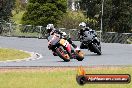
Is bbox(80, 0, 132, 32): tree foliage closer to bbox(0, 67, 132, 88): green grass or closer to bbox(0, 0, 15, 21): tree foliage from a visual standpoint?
bbox(0, 0, 15, 21): tree foliage

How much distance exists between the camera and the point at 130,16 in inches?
2363

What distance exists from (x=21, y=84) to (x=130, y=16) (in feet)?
158

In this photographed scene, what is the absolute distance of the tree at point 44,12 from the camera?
173ft

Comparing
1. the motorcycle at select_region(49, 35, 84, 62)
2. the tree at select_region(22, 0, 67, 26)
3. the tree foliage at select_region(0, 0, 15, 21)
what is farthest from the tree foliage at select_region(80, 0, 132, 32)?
the motorcycle at select_region(49, 35, 84, 62)

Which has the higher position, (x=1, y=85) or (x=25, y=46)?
(x=1, y=85)

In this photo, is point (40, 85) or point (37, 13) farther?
point (37, 13)

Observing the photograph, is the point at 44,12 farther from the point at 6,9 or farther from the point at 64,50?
the point at 64,50

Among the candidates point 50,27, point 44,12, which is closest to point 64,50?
point 50,27

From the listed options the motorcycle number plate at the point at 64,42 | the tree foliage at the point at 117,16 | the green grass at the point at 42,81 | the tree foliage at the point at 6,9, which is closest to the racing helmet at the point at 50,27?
the motorcycle number plate at the point at 64,42

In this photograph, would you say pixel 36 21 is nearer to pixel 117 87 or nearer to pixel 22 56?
pixel 22 56

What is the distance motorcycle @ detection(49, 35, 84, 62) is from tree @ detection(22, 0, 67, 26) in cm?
3040

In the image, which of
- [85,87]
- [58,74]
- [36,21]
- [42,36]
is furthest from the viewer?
[36,21]

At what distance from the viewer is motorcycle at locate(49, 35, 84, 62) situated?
2159cm

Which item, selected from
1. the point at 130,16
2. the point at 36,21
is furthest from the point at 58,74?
the point at 130,16
